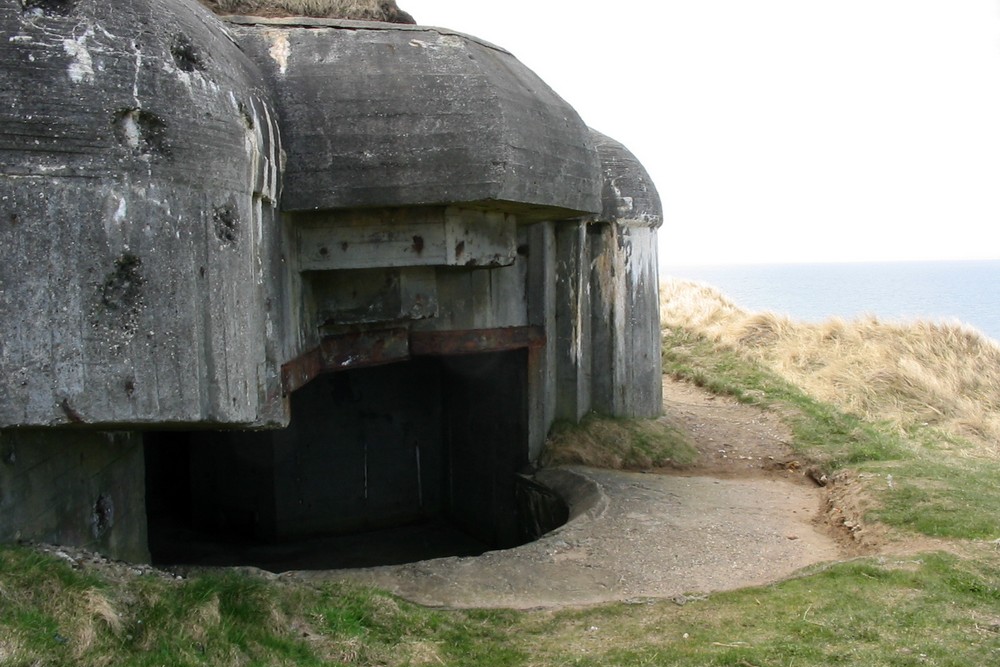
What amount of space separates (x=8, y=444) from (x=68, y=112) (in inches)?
44.2

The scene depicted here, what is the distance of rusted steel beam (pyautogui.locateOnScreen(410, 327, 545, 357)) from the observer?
599 centimetres

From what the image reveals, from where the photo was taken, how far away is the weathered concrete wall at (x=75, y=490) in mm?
3301

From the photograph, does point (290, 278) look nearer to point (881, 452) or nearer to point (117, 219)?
point (117, 219)

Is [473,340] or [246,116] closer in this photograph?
[246,116]

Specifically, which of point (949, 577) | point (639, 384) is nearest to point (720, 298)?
point (639, 384)

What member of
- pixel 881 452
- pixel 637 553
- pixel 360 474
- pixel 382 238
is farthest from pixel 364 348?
pixel 881 452

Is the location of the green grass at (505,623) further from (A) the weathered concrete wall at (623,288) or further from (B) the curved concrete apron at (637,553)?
(A) the weathered concrete wall at (623,288)

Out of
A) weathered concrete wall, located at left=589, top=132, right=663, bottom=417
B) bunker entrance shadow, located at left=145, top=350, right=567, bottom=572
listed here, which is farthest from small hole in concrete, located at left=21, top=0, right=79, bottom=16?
weathered concrete wall, located at left=589, top=132, right=663, bottom=417

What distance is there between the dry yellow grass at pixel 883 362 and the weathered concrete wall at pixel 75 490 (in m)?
6.15

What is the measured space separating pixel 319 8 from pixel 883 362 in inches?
281

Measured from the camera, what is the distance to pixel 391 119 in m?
4.41

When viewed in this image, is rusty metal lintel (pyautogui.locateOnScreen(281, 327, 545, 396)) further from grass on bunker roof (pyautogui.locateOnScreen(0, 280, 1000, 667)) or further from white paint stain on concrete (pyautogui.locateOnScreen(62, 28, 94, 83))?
white paint stain on concrete (pyautogui.locateOnScreen(62, 28, 94, 83))

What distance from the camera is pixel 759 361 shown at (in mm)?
10203

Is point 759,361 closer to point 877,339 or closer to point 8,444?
point 877,339
